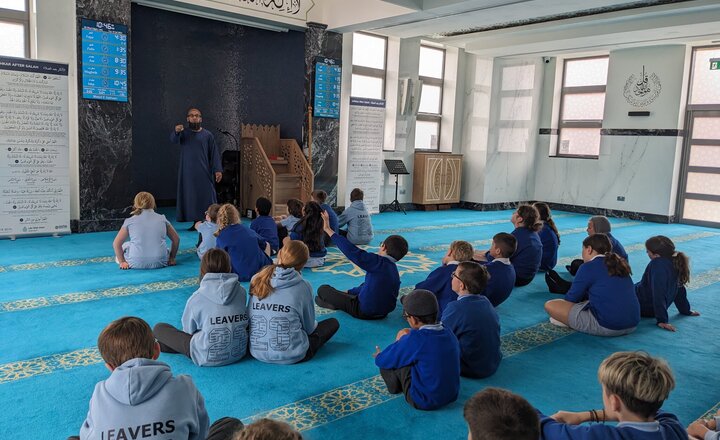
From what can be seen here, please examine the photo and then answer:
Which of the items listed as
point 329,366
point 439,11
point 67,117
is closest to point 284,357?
point 329,366

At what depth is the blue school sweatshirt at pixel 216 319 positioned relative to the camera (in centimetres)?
287

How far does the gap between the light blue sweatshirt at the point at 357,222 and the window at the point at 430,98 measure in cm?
453

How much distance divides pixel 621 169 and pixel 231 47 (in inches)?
281

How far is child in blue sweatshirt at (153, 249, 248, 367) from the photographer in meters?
2.88

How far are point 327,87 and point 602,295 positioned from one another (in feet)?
19.1

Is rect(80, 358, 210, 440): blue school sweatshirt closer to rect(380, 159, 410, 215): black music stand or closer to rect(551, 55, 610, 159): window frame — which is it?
rect(380, 159, 410, 215): black music stand

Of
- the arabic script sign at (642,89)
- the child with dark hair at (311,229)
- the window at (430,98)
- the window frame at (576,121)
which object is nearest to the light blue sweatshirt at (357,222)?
the child with dark hair at (311,229)

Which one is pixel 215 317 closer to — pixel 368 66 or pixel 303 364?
pixel 303 364

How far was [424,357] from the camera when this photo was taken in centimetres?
254

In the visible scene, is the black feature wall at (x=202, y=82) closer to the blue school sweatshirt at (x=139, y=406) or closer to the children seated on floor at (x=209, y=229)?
the children seated on floor at (x=209, y=229)

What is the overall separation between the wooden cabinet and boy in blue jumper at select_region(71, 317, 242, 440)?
8614mm

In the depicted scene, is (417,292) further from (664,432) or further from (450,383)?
(664,432)

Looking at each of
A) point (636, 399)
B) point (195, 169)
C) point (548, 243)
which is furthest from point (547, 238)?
point (195, 169)

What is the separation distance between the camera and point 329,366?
3.11 meters
